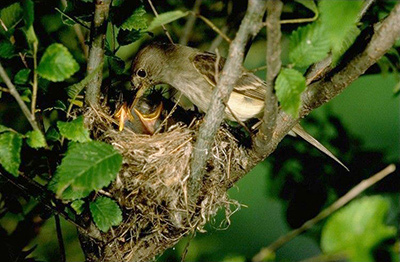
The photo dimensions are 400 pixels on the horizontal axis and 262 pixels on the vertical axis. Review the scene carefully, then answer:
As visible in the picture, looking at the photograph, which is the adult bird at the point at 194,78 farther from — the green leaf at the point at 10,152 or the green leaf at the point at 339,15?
the green leaf at the point at 339,15

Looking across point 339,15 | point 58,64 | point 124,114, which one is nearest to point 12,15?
point 58,64

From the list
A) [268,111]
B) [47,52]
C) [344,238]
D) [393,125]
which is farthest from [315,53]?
[393,125]

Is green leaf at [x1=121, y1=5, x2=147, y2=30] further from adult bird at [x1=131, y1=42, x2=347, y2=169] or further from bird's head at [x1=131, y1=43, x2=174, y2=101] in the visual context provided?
bird's head at [x1=131, y1=43, x2=174, y2=101]

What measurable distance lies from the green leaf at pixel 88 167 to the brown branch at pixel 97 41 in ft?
1.48

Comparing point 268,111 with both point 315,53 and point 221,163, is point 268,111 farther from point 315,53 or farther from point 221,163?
point 221,163

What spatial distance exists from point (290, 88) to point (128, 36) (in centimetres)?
95

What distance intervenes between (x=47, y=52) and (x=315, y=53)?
717 mm

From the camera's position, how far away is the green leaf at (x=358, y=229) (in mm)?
902

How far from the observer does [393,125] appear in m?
3.88

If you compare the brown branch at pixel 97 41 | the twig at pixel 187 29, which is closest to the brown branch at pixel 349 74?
the brown branch at pixel 97 41

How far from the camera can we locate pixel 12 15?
156 centimetres

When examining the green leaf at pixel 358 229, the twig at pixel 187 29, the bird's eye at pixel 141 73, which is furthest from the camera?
the twig at pixel 187 29

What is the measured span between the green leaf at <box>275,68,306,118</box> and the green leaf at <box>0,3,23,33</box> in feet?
2.58

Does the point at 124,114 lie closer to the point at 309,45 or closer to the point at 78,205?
the point at 78,205
